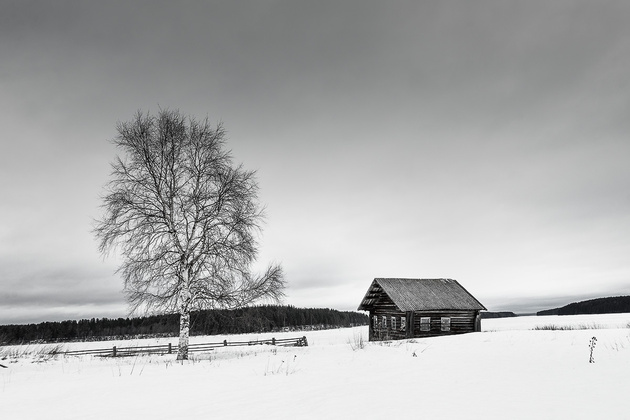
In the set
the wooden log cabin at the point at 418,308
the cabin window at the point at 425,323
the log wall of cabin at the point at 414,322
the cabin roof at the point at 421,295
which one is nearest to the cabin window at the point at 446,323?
the wooden log cabin at the point at 418,308

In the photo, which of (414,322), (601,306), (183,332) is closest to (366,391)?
(183,332)

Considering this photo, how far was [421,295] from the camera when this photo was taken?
3117 cm

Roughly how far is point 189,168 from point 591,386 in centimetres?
1617

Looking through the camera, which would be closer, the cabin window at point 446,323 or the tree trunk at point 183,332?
the tree trunk at point 183,332

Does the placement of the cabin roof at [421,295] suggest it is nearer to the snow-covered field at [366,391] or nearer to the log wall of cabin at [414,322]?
the log wall of cabin at [414,322]

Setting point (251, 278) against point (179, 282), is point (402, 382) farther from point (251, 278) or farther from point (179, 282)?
point (179, 282)

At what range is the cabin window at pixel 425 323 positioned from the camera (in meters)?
29.2

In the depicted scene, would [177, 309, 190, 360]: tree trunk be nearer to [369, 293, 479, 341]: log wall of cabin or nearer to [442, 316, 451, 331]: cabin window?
[369, 293, 479, 341]: log wall of cabin

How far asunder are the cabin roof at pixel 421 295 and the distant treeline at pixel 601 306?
125 m

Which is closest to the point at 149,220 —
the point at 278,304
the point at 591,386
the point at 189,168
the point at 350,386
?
the point at 189,168

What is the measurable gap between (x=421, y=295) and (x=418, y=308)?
237 centimetres

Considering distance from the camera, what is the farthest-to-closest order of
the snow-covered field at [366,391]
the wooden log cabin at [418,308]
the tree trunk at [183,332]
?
the wooden log cabin at [418,308], the tree trunk at [183,332], the snow-covered field at [366,391]

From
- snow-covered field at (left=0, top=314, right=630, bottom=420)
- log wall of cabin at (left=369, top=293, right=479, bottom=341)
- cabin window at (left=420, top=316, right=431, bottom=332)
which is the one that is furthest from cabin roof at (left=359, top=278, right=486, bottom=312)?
snow-covered field at (left=0, top=314, right=630, bottom=420)

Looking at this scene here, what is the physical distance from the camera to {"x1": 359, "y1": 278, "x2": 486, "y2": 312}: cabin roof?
29.7m
